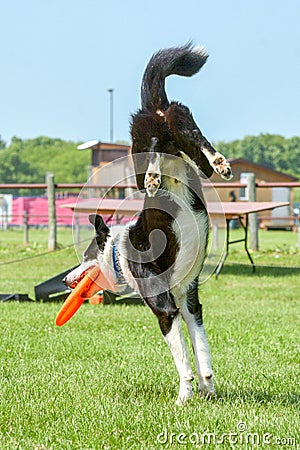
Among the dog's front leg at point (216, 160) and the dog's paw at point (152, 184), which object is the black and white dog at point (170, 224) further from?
the dog's paw at point (152, 184)

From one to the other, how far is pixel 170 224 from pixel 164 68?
33.4 inches

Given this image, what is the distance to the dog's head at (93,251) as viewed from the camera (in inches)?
172

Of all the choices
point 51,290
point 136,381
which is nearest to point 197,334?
point 136,381

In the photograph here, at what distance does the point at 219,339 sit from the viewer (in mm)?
6840

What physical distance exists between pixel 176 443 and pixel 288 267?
10.1m

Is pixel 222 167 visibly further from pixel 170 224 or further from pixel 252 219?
pixel 252 219

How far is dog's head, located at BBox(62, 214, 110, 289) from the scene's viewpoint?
14.4 ft

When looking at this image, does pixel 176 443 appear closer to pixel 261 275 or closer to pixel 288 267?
pixel 261 275

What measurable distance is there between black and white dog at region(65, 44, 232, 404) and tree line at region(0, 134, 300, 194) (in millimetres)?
80484

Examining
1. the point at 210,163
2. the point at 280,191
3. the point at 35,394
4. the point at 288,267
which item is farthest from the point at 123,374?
the point at 280,191

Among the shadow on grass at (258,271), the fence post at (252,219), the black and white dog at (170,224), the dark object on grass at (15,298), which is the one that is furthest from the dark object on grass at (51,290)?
the fence post at (252,219)

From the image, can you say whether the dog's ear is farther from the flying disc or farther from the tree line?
the tree line

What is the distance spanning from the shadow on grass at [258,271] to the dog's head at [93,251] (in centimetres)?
792

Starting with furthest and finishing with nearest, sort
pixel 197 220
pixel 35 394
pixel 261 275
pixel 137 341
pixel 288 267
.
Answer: pixel 288 267 → pixel 261 275 → pixel 137 341 → pixel 35 394 → pixel 197 220
